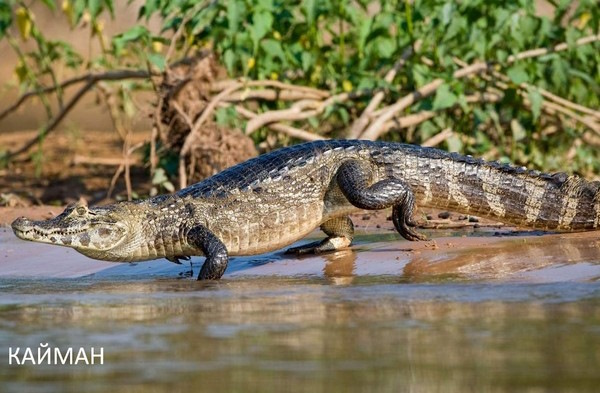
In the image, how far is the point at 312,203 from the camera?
6.54 m

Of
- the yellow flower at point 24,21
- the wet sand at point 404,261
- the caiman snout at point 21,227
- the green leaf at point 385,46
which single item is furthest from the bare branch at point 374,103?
the caiman snout at point 21,227

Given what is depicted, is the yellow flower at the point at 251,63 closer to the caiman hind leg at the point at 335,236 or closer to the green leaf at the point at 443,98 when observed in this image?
the green leaf at the point at 443,98

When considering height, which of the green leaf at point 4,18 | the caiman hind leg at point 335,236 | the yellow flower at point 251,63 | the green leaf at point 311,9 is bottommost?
the caiman hind leg at point 335,236

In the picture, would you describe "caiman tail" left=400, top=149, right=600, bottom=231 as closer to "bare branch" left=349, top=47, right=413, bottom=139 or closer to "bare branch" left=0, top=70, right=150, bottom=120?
"bare branch" left=349, top=47, right=413, bottom=139

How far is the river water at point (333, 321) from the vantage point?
3.61m

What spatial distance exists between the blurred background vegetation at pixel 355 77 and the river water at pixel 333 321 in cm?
213

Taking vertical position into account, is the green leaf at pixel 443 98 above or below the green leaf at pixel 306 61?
below

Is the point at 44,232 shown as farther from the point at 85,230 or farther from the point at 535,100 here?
the point at 535,100

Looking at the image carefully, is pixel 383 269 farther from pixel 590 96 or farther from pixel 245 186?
pixel 590 96

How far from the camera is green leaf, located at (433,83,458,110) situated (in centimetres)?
842

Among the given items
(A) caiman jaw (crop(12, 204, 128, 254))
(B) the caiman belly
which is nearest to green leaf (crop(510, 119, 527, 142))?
(B) the caiman belly

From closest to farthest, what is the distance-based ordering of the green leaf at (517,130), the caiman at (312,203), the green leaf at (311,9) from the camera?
the caiman at (312,203) < the green leaf at (311,9) < the green leaf at (517,130)

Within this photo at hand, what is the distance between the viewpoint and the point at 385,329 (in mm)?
4305

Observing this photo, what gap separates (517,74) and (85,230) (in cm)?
358
